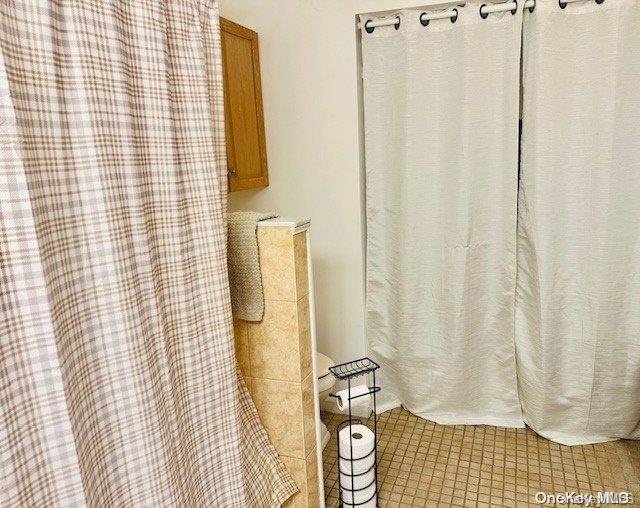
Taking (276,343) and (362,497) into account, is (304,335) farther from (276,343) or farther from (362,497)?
(362,497)

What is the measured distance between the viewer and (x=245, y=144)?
6.52 feet

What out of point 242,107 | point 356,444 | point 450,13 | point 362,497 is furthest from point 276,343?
point 450,13

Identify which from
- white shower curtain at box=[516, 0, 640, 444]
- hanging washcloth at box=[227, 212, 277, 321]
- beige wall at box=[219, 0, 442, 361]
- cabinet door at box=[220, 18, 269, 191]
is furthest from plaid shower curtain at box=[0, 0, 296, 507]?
white shower curtain at box=[516, 0, 640, 444]

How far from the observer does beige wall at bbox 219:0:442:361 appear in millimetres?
2076

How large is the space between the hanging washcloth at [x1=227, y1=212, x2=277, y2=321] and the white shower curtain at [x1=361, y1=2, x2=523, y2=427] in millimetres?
952

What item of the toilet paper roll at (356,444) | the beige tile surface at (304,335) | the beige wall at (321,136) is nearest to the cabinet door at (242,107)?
the beige wall at (321,136)

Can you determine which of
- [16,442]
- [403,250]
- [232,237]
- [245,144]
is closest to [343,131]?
[245,144]

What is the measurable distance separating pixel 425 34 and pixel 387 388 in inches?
68.4

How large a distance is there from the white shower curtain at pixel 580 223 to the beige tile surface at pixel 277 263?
1.23m

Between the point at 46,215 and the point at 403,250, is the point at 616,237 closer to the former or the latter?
the point at 403,250

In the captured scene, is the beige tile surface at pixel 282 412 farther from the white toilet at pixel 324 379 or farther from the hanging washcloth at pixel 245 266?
the white toilet at pixel 324 379

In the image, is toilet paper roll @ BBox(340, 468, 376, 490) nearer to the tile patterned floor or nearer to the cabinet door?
the tile patterned floor

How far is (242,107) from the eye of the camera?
1.95 meters

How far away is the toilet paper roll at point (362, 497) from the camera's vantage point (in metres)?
1.64
